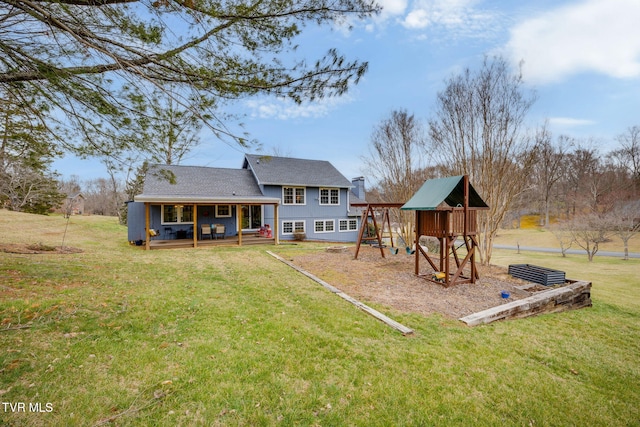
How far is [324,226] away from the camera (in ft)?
63.6

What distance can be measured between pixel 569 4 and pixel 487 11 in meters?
2.08

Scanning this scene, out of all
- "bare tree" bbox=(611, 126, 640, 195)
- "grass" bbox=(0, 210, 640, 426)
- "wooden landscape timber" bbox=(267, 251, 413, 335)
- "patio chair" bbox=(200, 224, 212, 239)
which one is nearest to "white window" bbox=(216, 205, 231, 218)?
"patio chair" bbox=(200, 224, 212, 239)

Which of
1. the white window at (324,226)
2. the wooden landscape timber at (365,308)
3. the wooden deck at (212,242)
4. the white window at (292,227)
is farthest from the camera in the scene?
the white window at (324,226)

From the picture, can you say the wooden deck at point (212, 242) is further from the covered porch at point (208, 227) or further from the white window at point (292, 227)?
the white window at point (292, 227)

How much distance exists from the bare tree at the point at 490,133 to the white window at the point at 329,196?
32.1ft

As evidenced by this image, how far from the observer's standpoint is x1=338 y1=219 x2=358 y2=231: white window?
66.3 ft

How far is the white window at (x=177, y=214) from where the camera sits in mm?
14734

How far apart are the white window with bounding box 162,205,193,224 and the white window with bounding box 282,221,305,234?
5644 millimetres

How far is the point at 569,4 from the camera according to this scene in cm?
773

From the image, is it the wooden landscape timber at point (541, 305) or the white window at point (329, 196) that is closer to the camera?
the wooden landscape timber at point (541, 305)

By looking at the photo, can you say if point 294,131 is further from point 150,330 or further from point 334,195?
point 150,330

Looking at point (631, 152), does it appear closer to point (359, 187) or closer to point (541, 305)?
point (359, 187)

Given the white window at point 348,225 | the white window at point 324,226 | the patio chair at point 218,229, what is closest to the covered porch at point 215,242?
the patio chair at point 218,229

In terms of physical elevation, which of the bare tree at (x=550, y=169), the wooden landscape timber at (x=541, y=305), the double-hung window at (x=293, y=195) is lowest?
the wooden landscape timber at (x=541, y=305)
